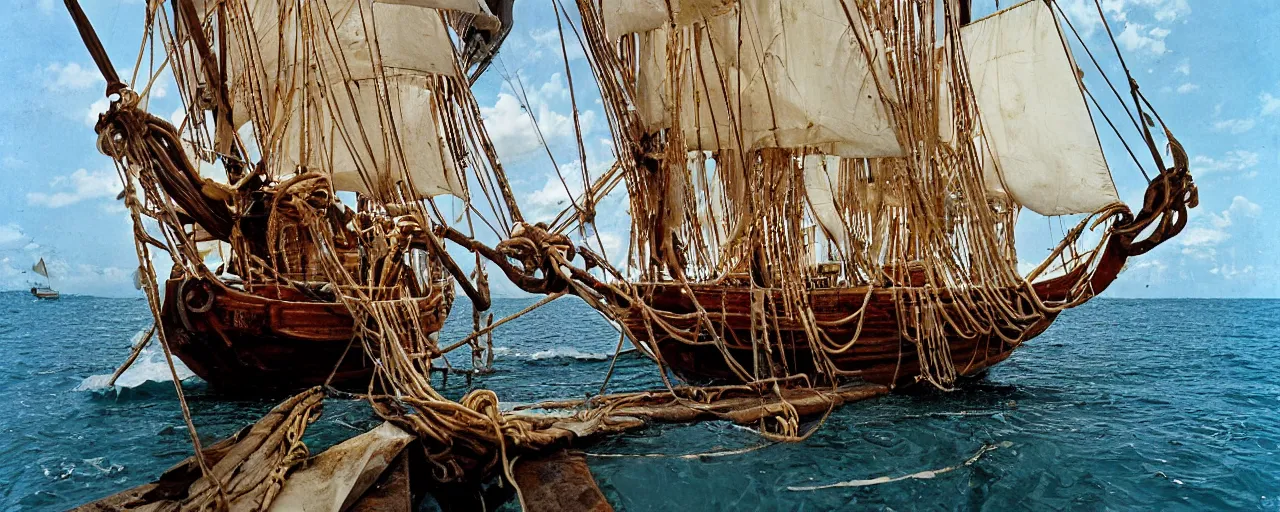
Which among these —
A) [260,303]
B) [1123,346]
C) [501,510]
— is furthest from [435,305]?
[1123,346]

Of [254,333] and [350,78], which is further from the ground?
[350,78]

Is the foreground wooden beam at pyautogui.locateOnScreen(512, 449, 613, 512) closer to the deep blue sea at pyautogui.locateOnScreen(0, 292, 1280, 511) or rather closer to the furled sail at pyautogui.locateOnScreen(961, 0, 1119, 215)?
the deep blue sea at pyautogui.locateOnScreen(0, 292, 1280, 511)

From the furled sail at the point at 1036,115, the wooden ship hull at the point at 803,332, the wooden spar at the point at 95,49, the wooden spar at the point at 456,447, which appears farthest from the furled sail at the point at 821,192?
the wooden spar at the point at 95,49

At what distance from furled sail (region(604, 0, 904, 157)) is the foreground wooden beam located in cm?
566

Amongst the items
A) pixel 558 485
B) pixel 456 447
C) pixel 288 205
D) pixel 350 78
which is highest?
pixel 350 78

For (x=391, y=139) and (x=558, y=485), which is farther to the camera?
(x=391, y=139)

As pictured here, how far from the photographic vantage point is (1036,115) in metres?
12.9

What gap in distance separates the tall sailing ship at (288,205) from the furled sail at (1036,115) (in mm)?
9271

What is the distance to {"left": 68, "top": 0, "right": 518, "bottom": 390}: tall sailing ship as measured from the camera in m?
5.25

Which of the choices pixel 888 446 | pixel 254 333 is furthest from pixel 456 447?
pixel 254 333

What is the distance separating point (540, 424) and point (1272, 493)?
604cm

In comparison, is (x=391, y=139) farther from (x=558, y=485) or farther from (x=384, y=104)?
(x=558, y=485)

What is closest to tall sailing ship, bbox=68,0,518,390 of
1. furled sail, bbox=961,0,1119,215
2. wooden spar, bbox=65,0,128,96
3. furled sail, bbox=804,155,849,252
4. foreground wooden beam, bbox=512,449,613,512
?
wooden spar, bbox=65,0,128,96

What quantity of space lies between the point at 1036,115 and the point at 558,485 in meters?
12.3
